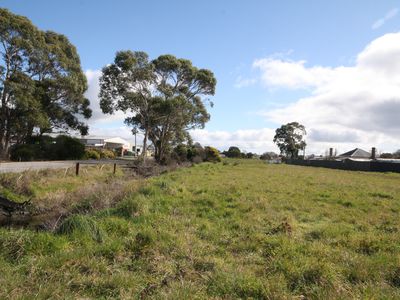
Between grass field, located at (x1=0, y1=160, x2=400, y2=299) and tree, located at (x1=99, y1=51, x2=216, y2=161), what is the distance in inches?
1218

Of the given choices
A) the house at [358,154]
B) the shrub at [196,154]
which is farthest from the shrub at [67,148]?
the house at [358,154]

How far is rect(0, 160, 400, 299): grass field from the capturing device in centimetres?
433

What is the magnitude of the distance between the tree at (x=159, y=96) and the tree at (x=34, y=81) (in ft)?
14.7

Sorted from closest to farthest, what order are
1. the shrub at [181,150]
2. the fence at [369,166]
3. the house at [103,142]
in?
the fence at [369,166], the shrub at [181,150], the house at [103,142]

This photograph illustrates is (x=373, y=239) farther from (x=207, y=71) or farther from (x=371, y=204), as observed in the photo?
(x=207, y=71)

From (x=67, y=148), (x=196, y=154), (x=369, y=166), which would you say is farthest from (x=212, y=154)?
(x=67, y=148)

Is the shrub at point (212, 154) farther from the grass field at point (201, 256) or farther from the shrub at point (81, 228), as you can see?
the shrub at point (81, 228)

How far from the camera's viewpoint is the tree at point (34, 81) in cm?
2717

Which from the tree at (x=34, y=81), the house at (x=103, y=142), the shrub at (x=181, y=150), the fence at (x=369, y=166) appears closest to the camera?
the tree at (x=34, y=81)

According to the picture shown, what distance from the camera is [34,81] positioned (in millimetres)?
29438

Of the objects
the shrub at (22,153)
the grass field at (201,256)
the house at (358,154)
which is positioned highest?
the house at (358,154)

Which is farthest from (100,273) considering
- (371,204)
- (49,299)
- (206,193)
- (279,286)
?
(371,204)

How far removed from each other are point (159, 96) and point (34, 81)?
14.4 metres

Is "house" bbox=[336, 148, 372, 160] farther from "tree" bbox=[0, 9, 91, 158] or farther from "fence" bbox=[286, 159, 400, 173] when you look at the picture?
"tree" bbox=[0, 9, 91, 158]
